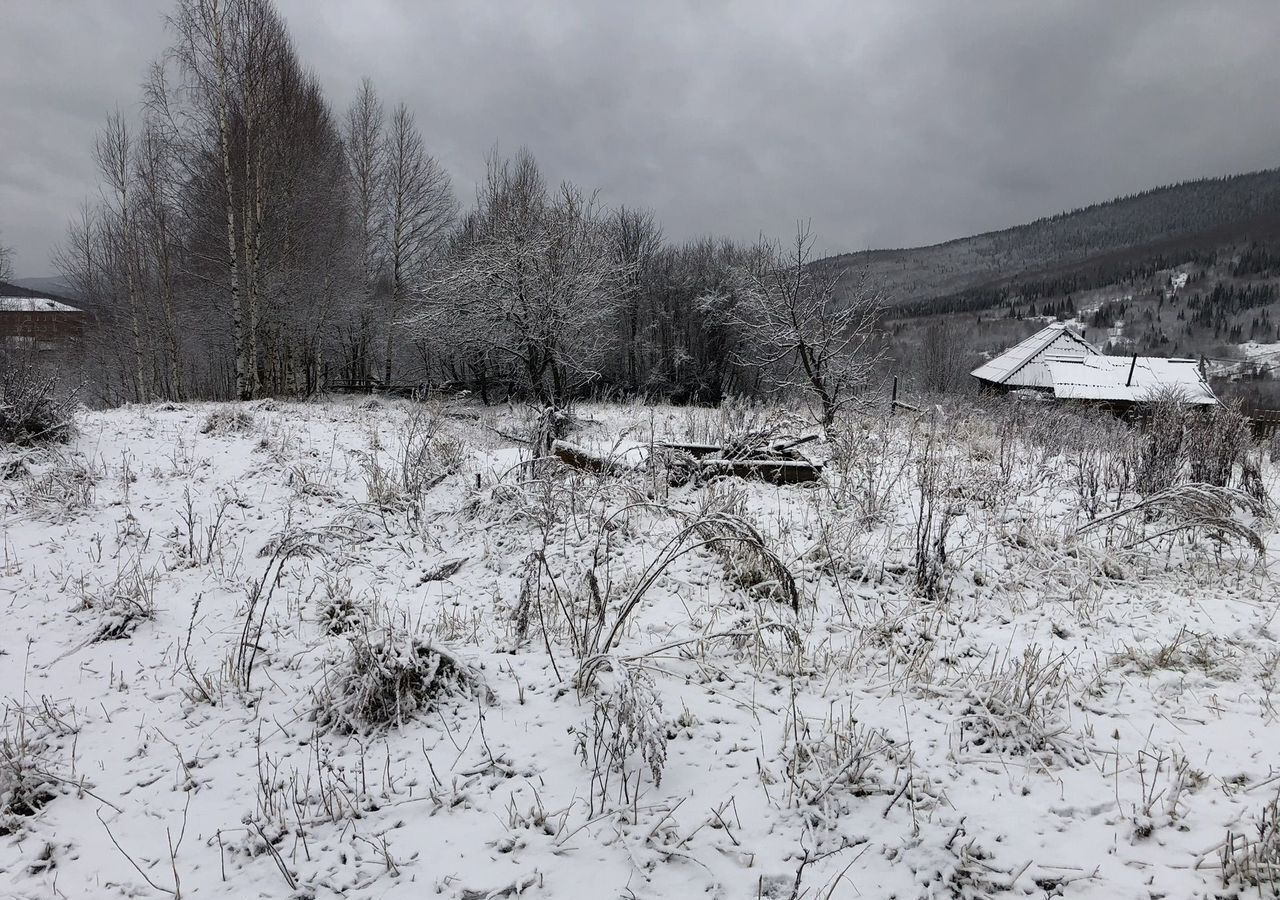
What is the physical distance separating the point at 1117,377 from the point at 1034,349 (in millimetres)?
8614

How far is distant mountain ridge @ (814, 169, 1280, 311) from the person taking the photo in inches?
6358

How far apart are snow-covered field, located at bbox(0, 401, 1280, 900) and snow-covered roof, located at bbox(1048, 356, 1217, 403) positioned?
33019 millimetres

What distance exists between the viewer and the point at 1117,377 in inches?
1299

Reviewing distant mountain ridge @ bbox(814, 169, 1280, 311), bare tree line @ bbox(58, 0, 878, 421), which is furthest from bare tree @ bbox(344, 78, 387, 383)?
distant mountain ridge @ bbox(814, 169, 1280, 311)

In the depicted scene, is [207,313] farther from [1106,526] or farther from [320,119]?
[1106,526]

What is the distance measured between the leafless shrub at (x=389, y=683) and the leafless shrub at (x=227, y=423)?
755cm

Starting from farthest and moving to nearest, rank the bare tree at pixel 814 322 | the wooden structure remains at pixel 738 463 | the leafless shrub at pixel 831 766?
the bare tree at pixel 814 322 → the wooden structure remains at pixel 738 463 → the leafless shrub at pixel 831 766

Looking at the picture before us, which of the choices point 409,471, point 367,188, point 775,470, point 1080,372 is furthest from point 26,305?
point 1080,372

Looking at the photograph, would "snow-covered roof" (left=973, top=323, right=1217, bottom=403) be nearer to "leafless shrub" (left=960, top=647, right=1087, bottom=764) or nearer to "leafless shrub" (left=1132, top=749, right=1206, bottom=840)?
"leafless shrub" (left=960, top=647, right=1087, bottom=764)

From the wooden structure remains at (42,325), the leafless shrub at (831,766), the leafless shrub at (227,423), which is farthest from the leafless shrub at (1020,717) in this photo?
the wooden structure remains at (42,325)

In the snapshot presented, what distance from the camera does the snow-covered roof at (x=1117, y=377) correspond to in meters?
30.8

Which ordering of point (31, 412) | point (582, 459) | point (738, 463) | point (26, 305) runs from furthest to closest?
1. point (26, 305)
2. point (31, 412)
3. point (582, 459)
4. point (738, 463)

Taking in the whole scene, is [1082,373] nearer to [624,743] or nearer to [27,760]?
[624,743]

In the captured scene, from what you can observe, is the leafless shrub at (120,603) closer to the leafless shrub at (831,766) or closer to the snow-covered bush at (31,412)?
the leafless shrub at (831,766)
